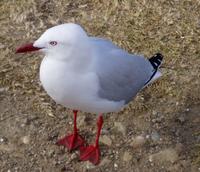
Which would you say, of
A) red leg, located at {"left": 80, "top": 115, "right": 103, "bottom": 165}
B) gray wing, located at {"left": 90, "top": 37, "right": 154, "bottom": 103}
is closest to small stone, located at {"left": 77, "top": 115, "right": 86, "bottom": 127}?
red leg, located at {"left": 80, "top": 115, "right": 103, "bottom": 165}

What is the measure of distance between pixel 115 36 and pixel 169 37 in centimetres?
48

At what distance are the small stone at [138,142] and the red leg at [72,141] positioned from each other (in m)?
0.37

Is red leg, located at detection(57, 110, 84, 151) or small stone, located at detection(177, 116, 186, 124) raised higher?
small stone, located at detection(177, 116, 186, 124)

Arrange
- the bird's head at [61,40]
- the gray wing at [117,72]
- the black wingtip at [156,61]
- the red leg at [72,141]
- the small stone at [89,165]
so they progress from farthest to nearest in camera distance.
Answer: the black wingtip at [156,61] → the red leg at [72,141] → the small stone at [89,165] → the gray wing at [117,72] → the bird's head at [61,40]

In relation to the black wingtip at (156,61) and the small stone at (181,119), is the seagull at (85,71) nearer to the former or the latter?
Answer: the black wingtip at (156,61)

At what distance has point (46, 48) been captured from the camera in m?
3.10

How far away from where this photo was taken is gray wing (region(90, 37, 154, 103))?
3.32 m

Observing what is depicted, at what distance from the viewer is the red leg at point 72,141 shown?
3.78 m

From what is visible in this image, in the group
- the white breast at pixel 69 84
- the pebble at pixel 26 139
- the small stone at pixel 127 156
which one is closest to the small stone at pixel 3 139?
the pebble at pixel 26 139

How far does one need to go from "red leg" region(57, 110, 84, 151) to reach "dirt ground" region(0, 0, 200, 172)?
5 centimetres

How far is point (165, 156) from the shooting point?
12.2 ft

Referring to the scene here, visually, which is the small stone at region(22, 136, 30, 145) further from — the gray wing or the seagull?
the gray wing

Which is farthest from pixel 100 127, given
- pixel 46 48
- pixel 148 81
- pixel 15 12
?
pixel 15 12

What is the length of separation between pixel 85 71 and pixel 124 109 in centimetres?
94
